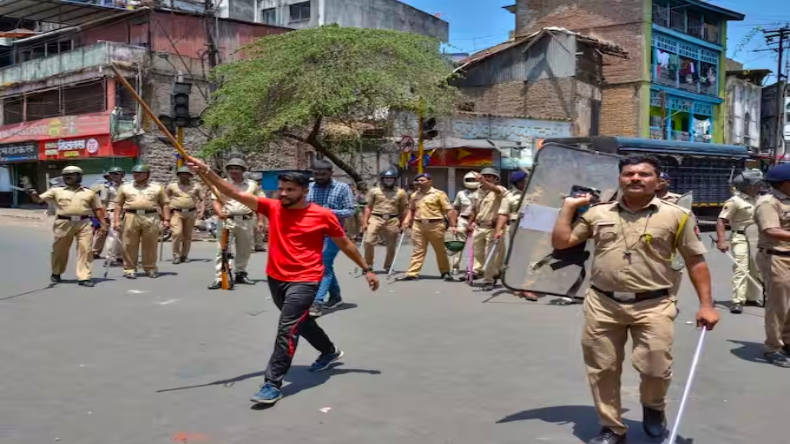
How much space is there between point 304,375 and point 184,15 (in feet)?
87.1

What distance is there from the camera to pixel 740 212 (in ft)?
28.5

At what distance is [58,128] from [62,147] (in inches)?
30.8

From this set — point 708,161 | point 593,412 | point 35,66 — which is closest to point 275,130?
point 708,161

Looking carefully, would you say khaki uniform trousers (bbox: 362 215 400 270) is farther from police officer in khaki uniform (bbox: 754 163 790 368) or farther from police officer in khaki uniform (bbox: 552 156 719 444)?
police officer in khaki uniform (bbox: 552 156 719 444)

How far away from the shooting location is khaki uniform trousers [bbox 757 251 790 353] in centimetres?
581

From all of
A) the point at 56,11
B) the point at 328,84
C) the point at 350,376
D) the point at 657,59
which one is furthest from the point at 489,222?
the point at 56,11

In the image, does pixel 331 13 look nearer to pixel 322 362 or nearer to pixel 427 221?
pixel 427 221

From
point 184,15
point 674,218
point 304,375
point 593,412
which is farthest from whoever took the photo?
point 184,15

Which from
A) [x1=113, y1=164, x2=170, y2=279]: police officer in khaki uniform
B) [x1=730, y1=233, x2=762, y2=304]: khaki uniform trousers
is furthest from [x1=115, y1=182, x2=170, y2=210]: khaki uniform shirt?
[x1=730, y1=233, x2=762, y2=304]: khaki uniform trousers

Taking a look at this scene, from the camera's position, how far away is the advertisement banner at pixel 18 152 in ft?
98.4

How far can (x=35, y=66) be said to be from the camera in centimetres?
2964

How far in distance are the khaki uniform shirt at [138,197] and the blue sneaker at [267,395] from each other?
6753 millimetres

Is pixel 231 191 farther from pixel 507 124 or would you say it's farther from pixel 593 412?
pixel 507 124

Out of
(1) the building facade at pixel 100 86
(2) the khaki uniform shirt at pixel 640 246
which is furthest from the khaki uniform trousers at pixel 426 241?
(1) the building facade at pixel 100 86
